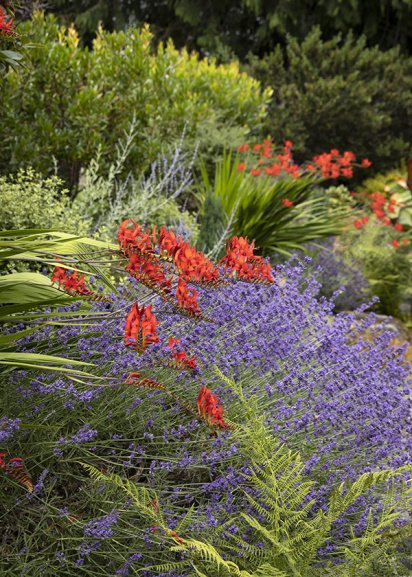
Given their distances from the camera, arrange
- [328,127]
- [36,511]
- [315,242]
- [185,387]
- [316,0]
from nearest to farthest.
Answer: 1. [36,511]
2. [185,387]
3. [315,242]
4. [328,127]
5. [316,0]

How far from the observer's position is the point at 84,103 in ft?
18.5

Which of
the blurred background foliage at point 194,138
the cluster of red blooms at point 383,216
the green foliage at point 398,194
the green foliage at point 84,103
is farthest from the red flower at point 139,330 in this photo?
the green foliage at point 398,194

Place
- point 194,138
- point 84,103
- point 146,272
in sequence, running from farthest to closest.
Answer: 1. point 194,138
2. point 84,103
3. point 146,272

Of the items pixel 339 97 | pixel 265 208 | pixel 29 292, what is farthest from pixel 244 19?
pixel 29 292

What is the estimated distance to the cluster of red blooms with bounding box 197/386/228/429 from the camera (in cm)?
178

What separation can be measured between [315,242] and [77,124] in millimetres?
2542

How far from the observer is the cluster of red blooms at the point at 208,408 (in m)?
1.78

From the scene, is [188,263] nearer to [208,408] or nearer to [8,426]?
[208,408]

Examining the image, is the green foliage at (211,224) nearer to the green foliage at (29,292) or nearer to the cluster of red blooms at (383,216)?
the green foliage at (29,292)

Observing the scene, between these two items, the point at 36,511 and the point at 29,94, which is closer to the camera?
the point at 36,511

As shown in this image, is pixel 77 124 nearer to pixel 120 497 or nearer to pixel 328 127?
pixel 120 497

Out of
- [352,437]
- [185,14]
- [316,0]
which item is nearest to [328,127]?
[316,0]

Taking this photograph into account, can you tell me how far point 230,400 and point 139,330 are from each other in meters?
0.73

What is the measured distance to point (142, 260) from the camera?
186cm
